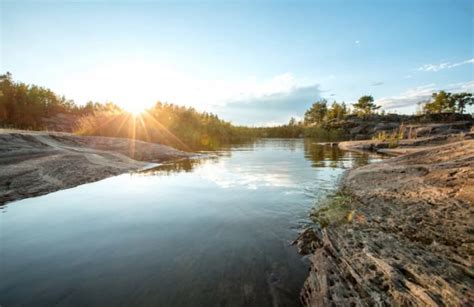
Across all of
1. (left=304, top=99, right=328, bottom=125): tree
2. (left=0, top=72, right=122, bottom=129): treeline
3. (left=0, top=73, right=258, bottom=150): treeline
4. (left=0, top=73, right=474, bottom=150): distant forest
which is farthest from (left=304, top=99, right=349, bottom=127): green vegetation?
(left=0, top=72, right=122, bottom=129): treeline

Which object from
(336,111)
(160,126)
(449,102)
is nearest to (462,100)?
(449,102)

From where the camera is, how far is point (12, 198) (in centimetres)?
571

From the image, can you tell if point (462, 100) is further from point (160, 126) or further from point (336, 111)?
point (160, 126)

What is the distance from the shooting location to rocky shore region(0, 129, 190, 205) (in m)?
6.34

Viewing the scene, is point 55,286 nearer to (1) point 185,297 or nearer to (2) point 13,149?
(1) point 185,297

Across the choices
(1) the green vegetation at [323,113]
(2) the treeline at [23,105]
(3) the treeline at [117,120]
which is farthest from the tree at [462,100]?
(2) the treeline at [23,105]

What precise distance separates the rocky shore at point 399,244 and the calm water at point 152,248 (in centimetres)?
46

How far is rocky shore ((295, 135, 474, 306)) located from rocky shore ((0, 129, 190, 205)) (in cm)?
769

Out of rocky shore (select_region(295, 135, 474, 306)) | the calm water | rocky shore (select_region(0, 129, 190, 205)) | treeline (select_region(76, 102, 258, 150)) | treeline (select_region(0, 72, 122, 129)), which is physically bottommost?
the calm water

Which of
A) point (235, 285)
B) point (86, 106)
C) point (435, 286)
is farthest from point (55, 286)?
point (86, 106)

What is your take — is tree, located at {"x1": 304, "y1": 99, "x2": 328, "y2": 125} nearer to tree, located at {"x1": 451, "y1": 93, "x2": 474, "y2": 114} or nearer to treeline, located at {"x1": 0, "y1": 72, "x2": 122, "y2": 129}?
tree, located at {"x1": 451, "y1": 93, "x2": 474, "y2": 114}

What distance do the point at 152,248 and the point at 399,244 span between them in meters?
3.81

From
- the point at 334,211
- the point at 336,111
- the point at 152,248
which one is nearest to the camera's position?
the point at 152,248

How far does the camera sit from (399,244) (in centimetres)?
296
